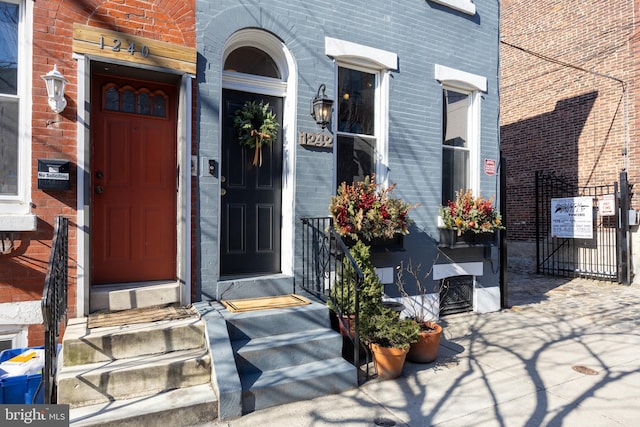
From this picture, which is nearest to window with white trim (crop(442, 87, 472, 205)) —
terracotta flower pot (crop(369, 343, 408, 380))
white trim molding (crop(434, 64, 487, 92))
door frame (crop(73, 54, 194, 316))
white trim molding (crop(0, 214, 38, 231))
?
white trim molding (crop(434, 64, 487, 92))

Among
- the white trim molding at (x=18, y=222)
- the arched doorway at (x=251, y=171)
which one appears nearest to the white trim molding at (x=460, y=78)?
the arched doorway at (x=251, y=171)

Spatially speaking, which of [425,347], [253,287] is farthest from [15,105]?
[425,347]

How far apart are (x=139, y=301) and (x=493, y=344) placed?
407cm

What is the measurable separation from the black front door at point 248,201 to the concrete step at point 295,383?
1524 millimetres

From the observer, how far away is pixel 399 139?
5750 mm

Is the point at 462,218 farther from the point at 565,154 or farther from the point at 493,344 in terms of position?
the point at 565,154

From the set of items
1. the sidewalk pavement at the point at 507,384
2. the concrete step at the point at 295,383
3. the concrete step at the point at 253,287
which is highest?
the concrete step at the point at 253,287

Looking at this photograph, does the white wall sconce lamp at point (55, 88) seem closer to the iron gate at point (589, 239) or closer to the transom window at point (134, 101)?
the transom window at point (134, 101)

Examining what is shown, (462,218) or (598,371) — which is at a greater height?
(462,218)

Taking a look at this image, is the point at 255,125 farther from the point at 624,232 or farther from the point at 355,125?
the point at 624,232

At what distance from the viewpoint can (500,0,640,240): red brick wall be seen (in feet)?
30.8

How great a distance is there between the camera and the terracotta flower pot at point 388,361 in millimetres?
3910

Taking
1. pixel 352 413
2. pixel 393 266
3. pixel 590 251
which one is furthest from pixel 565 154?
pixel 352 413

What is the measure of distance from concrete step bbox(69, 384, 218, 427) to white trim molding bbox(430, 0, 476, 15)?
19.8 feet
